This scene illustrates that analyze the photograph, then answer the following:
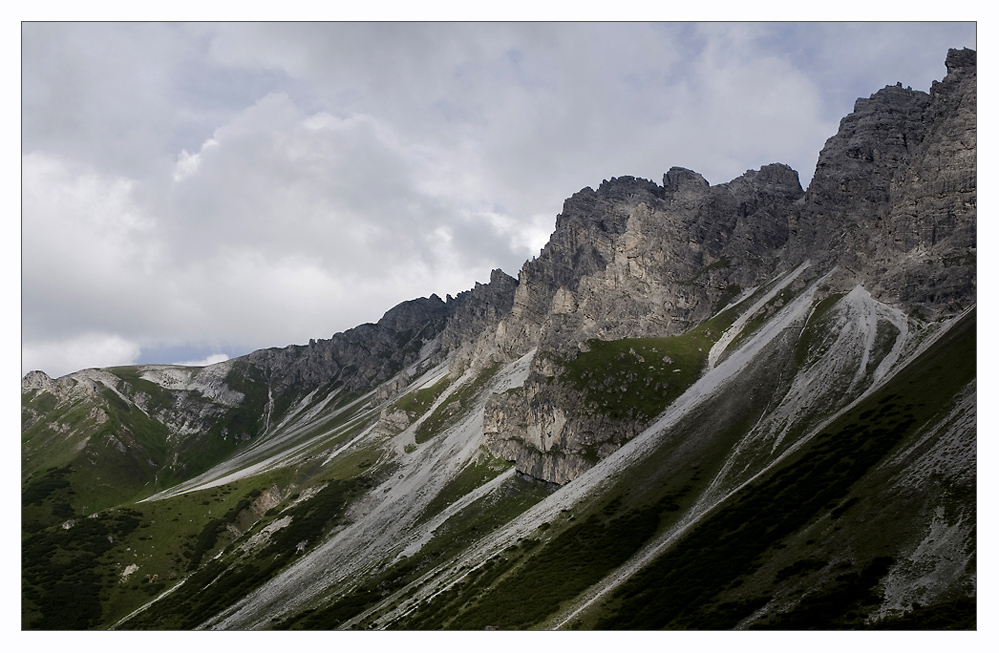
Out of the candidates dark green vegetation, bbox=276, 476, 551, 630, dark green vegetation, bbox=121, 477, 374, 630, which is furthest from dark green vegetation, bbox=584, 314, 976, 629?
dark green vegetation, bbox=121, 477, 374, 630

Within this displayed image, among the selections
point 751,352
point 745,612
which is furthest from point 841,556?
point 751,352

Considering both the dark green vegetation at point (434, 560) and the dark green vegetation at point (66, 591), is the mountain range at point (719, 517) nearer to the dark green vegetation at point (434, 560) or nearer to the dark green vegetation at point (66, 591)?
the dark green vegetation at point (434, 560)

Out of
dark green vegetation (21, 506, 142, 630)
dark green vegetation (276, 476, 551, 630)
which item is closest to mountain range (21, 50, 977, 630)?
dark green vegetation (276, 476, 551, 630)

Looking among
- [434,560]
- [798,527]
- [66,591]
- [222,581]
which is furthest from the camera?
[66,591]

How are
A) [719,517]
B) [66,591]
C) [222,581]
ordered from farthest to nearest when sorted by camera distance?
[66,591] → [222,581] → [719,517]

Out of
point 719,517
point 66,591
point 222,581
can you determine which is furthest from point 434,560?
point 66,591

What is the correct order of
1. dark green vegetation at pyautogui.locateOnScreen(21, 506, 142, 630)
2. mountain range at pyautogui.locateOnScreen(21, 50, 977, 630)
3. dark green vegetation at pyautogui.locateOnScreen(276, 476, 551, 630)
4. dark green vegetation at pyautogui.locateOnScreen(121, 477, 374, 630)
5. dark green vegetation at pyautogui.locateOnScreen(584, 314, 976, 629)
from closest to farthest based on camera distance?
dark green vegetation at pyautogui.locateOnScreen(584, 314, 976, 629), mountain range at pyautogui.locateOnScreen(21, 50, 977, 630), dark green vegetation at pyautogui.locateOnScreen(276, 476, 551, 630), dark green vegetation at pyautogui.locateOnScreen(121, 477, 374, 630), dark green vegetation at pyautogui.locateOnScreen(21, 506, 142, 630)

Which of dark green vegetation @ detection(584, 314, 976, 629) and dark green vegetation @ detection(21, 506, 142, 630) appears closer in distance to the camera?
dark green vegetation @ detection(584, 314, 976, 629)

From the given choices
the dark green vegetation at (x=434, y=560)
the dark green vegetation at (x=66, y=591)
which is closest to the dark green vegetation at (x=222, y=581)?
the dark green vegetation at (x=66, y=591)

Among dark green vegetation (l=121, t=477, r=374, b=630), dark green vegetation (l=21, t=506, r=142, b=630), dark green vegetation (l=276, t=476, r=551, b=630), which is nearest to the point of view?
dark green vegetation (l=276, t=476, r=551, b=630)

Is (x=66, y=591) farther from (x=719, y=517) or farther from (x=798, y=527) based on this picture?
(x=798, y=527)

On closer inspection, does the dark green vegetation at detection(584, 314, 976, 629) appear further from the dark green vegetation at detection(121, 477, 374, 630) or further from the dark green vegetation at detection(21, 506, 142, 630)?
the dark green vegetation at detection(21, 506, 142, 630)

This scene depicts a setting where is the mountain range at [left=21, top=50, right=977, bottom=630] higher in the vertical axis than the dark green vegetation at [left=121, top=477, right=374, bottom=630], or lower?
higher
